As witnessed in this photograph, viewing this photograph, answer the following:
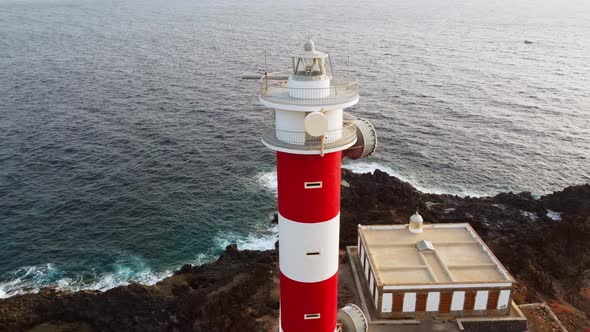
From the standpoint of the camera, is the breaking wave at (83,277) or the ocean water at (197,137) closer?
the breaking wave at (83,277)

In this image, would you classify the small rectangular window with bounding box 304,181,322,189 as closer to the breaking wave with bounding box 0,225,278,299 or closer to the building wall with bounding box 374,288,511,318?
the building wall with bounding box 374,288,511,318

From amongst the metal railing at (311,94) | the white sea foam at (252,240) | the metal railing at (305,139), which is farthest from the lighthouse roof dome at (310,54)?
the white sea foam at (252,240)

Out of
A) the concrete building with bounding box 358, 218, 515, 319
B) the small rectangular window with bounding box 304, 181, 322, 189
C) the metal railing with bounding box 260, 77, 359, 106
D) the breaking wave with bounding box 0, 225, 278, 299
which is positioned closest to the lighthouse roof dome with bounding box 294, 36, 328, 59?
the metal railing with bounding box 260, 77, 359, 106

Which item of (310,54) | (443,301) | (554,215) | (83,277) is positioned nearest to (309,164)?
(310,54)

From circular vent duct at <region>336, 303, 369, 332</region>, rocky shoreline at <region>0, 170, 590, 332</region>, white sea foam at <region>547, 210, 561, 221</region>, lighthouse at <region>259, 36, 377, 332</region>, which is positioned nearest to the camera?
lighthouse at <region>259, 36, 377, 332</region>

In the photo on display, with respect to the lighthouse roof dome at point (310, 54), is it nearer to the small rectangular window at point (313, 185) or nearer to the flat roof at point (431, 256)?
the small rectangular window at point (313, 185)

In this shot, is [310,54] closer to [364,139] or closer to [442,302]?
[364,139]

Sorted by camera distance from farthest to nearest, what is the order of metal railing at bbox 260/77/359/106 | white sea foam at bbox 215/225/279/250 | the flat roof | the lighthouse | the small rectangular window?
white sea foam at bbox 215/225/279/250
the flat roof
the small rectangular window
the lighthouse
metal railing at bbox 260/77/359/106
